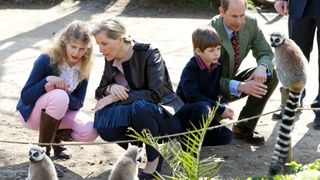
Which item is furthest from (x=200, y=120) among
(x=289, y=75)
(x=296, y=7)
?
(x=296, y=7)

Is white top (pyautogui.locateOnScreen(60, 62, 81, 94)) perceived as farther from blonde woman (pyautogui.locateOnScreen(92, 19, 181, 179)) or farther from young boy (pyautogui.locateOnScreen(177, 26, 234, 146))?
young boy (pyautogui.locateOnScreen(177, 26, 234, 146))

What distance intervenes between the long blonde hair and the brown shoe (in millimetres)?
1339

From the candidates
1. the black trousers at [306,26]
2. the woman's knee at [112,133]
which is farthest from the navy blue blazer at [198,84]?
the black trousers at [306,26]

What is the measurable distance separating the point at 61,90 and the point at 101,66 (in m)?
2.98

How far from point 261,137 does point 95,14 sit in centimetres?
598

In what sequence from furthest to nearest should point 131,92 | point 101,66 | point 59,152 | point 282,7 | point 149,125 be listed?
1. point 101,66
2. point 282,7
3. point 59,152
4. point 131,92
5. point 149,125

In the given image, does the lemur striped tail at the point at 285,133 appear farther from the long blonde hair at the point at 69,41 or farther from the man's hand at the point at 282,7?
the man's hand at the point at 282,7

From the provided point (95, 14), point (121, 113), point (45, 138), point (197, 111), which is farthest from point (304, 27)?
point (95, 14)

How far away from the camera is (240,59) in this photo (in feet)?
16.7

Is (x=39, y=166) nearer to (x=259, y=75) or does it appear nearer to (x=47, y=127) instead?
(x=47, y=127)

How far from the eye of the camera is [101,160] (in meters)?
4.84

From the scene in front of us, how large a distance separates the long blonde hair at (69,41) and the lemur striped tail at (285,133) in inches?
54.8

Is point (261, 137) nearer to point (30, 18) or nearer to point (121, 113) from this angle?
point (121, 113)

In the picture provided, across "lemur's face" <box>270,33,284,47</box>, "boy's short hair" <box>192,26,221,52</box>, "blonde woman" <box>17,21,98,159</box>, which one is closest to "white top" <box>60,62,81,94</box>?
"blonde woman" <box>17,21,98,159</box>
